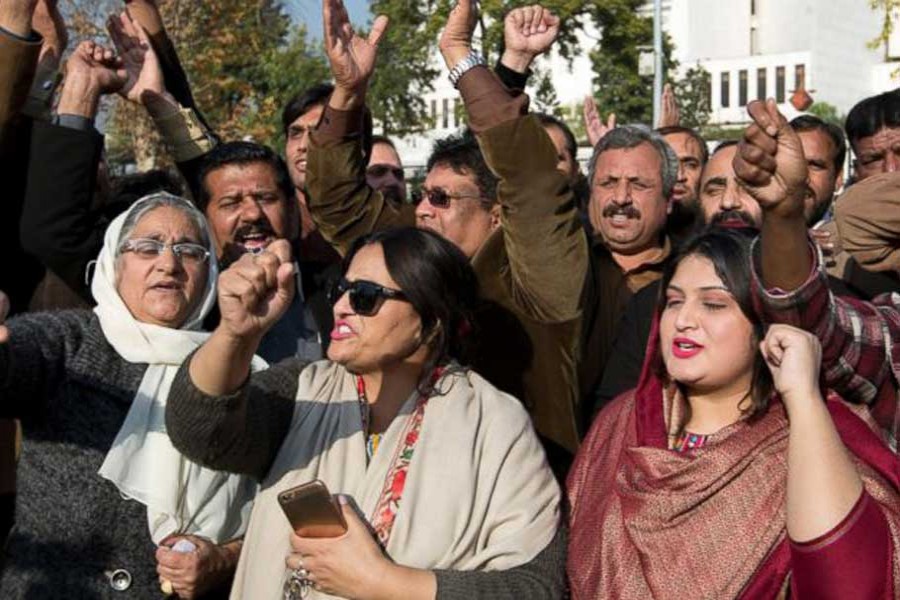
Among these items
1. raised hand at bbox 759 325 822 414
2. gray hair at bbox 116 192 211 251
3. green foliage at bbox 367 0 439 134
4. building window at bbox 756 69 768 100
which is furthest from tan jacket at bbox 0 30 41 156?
building window at bbox 756 69 768 100

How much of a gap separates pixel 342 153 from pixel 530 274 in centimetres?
119

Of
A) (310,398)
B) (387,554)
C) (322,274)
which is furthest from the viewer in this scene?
(322,274)

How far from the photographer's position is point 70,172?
447 centimetres

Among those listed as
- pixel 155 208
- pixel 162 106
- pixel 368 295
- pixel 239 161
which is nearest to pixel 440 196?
pixel 239 161

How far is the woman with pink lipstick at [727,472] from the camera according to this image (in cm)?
335

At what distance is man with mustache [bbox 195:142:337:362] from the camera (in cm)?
536

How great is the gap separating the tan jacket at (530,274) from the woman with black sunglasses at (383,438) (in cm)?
24

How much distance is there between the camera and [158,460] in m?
4.01

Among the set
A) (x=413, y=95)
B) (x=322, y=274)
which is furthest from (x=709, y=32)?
(x=322, y=274)

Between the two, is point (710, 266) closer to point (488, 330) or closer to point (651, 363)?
point (651, 363)

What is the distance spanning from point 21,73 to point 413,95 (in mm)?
38981

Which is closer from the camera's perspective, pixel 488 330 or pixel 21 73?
pixel 21 73

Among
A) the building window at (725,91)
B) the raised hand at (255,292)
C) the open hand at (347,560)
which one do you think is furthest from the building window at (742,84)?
the raised hand at (255,292)

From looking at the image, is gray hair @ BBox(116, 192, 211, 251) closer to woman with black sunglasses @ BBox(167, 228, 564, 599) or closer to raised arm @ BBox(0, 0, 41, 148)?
raised arm @ BBox(0, 0, 41, 148)
